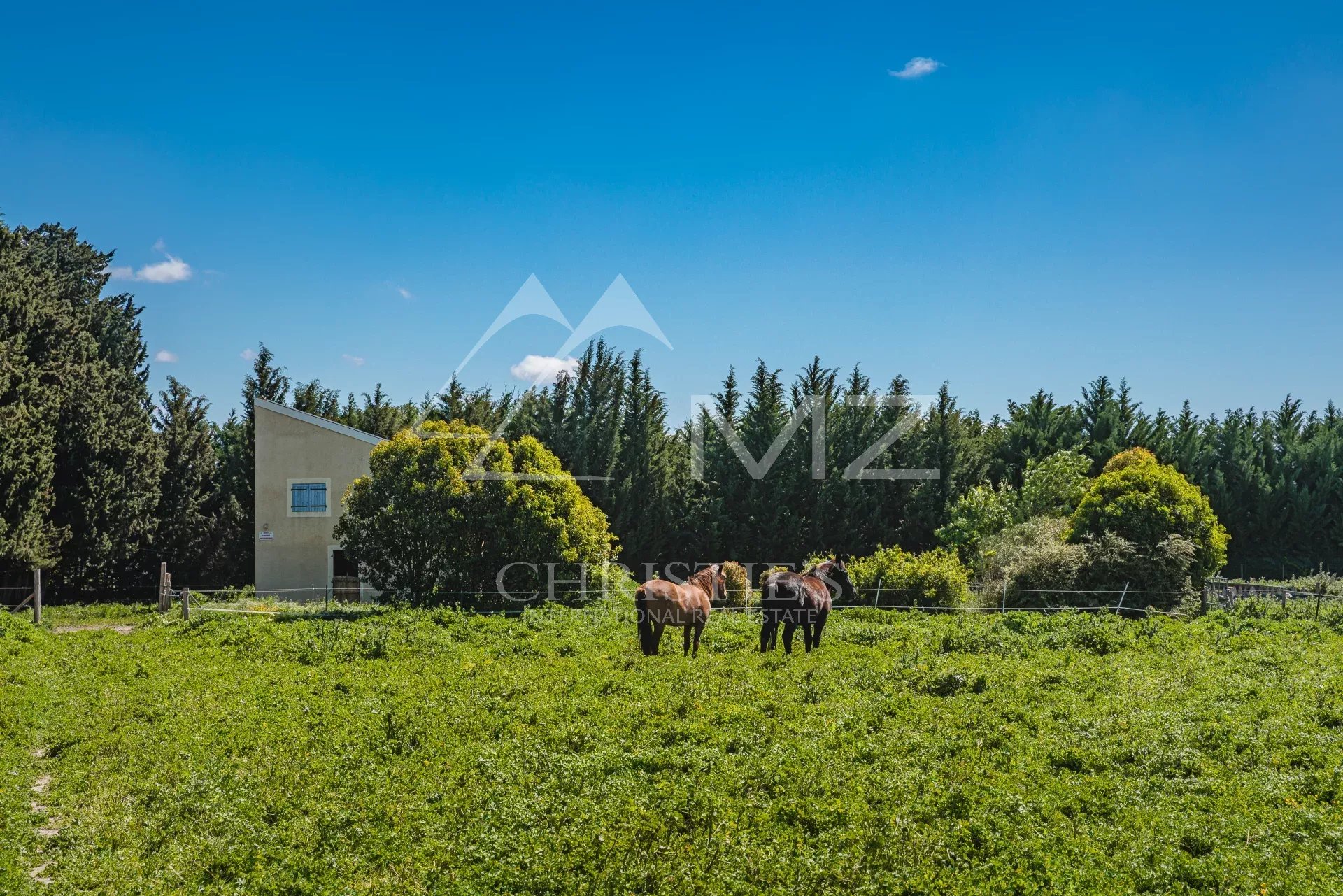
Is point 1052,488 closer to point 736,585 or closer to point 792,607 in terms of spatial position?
point 736,585

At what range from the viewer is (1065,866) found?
6.82 m

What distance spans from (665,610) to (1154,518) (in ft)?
52.4

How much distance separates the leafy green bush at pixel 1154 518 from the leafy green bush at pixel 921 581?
3797 millimetres

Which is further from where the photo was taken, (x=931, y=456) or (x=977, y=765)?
(x=931, y=456)

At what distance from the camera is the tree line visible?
28.6 meters

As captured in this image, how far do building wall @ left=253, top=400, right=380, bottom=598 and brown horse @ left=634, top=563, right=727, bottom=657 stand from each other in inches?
616

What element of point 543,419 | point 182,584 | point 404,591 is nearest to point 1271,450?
point 543,419

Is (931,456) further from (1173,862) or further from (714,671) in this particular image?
(1173,862)

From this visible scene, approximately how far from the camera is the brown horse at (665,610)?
1549 cm

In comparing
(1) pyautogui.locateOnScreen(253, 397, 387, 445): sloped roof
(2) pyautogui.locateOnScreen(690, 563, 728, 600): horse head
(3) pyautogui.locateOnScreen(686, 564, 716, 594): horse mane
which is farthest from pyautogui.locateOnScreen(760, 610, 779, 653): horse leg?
(1) pyautogui.locateOnScreen(253, 397, 387, 445): sloped roof

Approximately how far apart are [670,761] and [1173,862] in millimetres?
4335

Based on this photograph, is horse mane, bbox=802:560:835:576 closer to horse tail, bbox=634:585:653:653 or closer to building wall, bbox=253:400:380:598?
horse tail, bbox=634:585:653:653

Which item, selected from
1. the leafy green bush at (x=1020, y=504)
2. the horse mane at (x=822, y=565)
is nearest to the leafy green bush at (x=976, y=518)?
the leafy green bush at (x=1020, y=504)

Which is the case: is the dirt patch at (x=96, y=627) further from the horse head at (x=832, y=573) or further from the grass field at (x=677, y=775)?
the horse head at (x=832, y=573)
